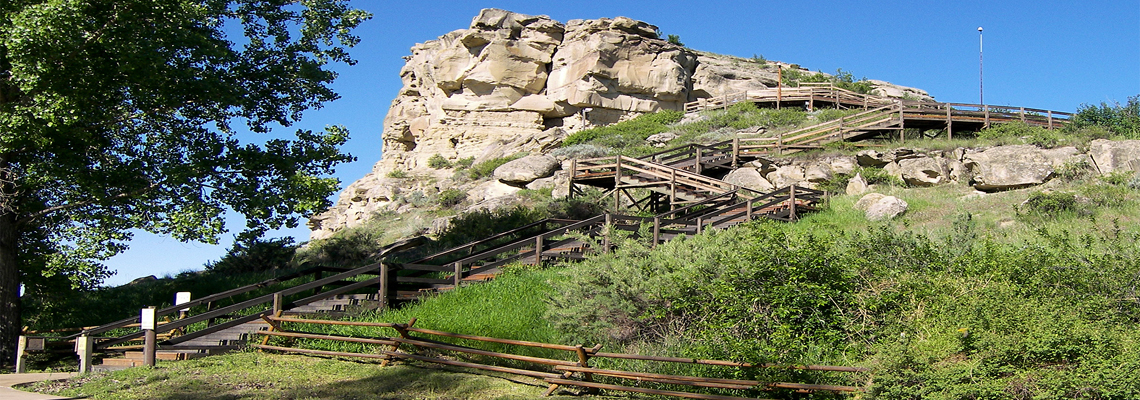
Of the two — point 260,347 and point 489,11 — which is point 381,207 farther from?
point 260,347

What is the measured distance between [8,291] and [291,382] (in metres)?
7.54

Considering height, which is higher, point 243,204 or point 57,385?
point 243,204

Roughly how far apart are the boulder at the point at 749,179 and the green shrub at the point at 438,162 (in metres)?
29.1

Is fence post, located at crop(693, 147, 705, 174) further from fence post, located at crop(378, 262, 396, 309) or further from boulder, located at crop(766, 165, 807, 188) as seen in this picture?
fence post, located at crop(378, 262, 396, 309)

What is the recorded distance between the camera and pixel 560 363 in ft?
33.0

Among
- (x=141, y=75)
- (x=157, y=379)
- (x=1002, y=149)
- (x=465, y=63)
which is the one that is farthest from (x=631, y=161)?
(x=465, y=63)

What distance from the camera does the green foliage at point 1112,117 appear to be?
103ft

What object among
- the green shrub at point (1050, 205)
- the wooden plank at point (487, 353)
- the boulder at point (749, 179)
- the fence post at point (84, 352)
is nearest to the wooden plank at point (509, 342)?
the wooden plank at point (487, 353)

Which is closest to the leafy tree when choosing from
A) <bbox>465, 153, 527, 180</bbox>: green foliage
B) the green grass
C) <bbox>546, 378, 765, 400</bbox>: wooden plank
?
the green grass

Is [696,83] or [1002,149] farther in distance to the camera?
[696,83]

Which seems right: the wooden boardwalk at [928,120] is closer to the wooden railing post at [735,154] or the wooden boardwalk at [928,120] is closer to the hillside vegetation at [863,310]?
the wooden railing post at [735,154]

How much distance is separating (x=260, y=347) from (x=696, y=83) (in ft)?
157

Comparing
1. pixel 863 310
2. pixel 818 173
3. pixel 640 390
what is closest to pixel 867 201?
pixel 818 173

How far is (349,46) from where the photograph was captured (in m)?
18.4
